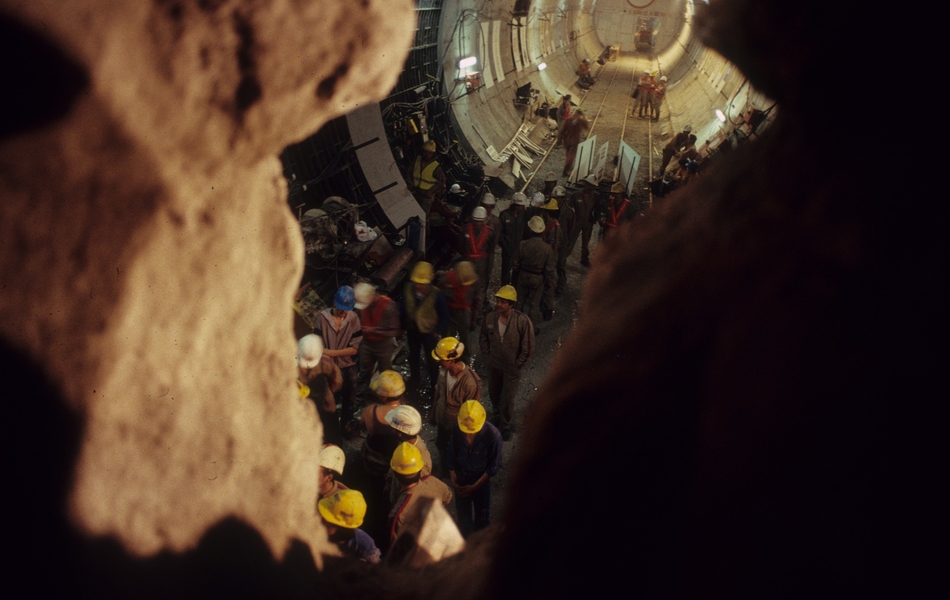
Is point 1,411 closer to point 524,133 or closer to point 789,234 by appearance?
point 789,234

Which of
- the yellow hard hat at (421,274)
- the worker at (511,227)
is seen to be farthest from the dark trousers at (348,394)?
the worker at (511,227)

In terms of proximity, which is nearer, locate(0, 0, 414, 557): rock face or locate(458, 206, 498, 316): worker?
locate(0, 0, 414, 557): rock face

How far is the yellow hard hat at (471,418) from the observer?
3.86 metres

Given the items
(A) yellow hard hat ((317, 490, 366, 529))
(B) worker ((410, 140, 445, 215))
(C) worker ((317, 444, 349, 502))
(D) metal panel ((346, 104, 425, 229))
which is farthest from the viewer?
(B) worker ((410, 140, 445, 215))

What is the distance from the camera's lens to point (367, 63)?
1952 millimetres

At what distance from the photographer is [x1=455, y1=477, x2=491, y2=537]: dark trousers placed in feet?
13.4

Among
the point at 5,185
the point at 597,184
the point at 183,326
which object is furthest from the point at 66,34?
the point at 597,184

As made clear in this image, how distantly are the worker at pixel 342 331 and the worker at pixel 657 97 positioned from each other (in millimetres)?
12721

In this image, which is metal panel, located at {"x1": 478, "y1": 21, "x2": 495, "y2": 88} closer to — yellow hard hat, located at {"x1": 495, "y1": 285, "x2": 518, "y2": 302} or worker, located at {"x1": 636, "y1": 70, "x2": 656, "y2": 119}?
worker, located at {"x1": 636, "y1": 70, "x2": 656, "y2": 119}

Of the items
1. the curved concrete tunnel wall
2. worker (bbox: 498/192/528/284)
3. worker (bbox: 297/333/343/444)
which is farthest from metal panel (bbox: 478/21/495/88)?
worker (bbox: 297/333/343/444)

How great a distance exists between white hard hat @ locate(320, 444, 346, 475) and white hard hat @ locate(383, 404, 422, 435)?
1.37ft

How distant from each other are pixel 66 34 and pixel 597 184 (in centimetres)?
641

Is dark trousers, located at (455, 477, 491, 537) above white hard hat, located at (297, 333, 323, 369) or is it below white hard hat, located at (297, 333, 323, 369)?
below

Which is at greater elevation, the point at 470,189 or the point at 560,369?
the point at 560,369
